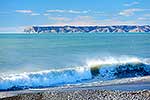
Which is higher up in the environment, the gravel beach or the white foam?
the gravel beach

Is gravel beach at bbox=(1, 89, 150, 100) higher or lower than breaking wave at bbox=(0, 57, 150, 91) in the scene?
higher

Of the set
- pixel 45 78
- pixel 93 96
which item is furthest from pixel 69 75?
pixel 93 96

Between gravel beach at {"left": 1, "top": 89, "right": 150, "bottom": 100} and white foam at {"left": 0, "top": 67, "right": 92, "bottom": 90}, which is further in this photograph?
white foam at {"left": 0, "top": 67, "right": 92, "bottom": 90}

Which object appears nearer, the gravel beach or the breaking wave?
the gravel beach

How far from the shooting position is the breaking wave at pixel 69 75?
121ft

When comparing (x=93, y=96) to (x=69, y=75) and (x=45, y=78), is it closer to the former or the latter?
(x=45, y=78)

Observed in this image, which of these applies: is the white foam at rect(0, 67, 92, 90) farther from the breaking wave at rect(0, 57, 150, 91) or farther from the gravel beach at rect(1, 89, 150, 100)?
the gravel beach at rect(1, 89, 150, 100)

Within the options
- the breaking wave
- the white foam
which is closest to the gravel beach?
the breaking wave

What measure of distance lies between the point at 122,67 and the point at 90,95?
72.1 feet

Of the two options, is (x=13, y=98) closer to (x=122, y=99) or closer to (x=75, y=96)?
(x=75, y=96)

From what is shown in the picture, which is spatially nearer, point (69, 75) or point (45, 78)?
point (45, 78)

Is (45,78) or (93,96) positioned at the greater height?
(93,96)

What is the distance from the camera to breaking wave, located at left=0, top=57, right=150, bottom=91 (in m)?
36.8

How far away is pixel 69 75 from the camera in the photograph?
138ft
